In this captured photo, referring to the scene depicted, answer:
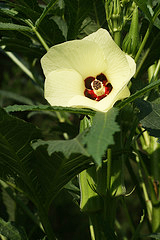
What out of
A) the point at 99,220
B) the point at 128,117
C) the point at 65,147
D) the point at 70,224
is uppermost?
the point at 65,147

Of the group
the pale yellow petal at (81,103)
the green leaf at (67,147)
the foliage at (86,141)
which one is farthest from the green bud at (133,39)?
the green leaf at (67,147)

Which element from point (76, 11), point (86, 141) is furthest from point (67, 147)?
point (76, 11)

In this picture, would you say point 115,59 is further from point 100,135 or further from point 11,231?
point 11,231

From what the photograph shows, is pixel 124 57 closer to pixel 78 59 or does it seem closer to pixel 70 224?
pixel 78 59

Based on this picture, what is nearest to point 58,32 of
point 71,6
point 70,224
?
point 71,6

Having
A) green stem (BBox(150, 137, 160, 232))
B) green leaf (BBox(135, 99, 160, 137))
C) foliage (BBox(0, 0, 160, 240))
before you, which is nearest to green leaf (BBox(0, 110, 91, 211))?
foliage (BBox(0, 0, 160, 240))
